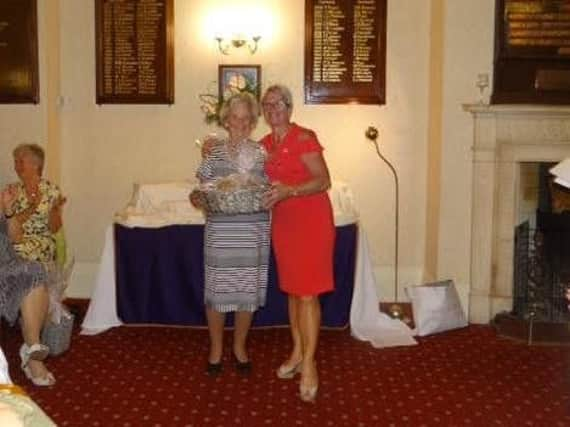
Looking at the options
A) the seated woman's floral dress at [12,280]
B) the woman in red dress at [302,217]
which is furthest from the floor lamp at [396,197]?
the seated woman's floral dress at [12,280]

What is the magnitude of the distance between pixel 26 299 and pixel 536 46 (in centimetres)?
307

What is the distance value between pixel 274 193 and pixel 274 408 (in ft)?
2.86

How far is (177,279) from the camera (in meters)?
4.42

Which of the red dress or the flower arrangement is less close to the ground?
the flower arrangement

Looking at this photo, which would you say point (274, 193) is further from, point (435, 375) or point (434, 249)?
point (434, 249)

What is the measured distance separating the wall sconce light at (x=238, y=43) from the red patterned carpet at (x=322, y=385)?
1.83m

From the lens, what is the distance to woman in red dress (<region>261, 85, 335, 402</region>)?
11.3ft

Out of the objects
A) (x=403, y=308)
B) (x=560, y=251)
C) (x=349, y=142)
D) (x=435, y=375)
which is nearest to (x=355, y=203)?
(x=349, y=142)

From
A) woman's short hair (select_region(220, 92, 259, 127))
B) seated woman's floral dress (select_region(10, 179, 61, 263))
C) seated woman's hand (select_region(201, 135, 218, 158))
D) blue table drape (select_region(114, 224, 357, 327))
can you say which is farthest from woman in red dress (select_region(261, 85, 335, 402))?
seated woman's floral dress (select_region(10, 179, 61, 263))

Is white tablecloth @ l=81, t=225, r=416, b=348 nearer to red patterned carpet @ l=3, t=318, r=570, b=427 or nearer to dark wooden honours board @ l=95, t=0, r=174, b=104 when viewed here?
red patterned carpet @ l=3, t=318, r=570, b=427

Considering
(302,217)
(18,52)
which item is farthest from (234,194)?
(18,52)

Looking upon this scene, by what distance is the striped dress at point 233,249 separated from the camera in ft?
11.9

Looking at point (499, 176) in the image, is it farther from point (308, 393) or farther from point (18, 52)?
point (18, 52)

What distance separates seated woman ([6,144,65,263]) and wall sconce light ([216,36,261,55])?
1652 mm
